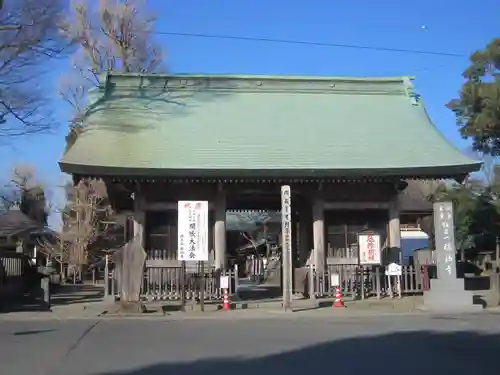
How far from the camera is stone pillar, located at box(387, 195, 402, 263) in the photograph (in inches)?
811

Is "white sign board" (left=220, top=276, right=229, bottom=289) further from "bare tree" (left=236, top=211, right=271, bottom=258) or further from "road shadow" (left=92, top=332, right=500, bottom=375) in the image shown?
"bare tree" (left=236, top=211, right=271, bottom=258)

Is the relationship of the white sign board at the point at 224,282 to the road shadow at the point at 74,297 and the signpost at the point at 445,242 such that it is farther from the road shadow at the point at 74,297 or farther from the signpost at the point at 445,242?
the signpost at the point at 445,242

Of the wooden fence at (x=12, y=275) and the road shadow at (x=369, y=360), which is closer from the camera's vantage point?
the road shadow at (x=369, y=360)

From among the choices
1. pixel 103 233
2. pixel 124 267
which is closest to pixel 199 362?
pixel 124 267

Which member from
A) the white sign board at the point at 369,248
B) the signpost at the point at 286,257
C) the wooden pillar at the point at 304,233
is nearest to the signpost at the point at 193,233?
the signpost at the point at 286,257

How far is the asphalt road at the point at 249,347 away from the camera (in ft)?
26.3

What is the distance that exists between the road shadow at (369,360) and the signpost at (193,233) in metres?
7.39

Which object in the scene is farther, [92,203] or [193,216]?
[92,203]

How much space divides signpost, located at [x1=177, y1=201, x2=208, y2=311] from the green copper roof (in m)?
1.55

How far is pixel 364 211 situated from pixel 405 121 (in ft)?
13.7

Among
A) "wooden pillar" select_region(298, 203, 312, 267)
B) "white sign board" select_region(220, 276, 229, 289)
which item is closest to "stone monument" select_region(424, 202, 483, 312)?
"wooden pillar" select_region(298, 203, 312, 267)

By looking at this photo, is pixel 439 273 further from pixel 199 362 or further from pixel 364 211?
pixel 199 362

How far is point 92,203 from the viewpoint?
121 ft

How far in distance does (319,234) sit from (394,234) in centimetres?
267
